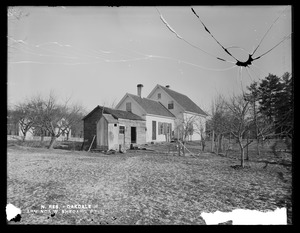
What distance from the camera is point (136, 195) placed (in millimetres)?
2170

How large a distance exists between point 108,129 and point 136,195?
12.7 feet

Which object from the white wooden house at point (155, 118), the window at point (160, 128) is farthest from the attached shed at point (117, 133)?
the window at point (160, 128)

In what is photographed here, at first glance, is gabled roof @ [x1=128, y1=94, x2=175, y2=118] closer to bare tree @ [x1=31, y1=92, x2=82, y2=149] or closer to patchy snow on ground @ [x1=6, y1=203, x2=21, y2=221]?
bare tree @ [x1=31, y1=92, x2=82, y2=149]

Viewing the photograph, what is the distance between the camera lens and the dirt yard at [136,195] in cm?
183

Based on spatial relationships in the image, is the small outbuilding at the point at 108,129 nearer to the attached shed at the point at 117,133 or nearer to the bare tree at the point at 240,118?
the attached shed at the point at 117,133

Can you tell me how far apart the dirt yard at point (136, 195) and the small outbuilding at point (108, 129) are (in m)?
2.53

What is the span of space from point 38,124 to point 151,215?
5.92 m

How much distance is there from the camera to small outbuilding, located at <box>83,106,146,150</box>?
552 cm

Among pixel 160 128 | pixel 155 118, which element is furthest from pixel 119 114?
pixel 160 128

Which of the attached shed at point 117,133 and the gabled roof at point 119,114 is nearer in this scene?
the attached shed at point 117,133

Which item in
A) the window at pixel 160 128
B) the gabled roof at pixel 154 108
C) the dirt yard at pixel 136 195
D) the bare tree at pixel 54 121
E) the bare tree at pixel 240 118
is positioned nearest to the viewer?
the dirt yard at pixel 136 195

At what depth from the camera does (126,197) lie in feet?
7.02
